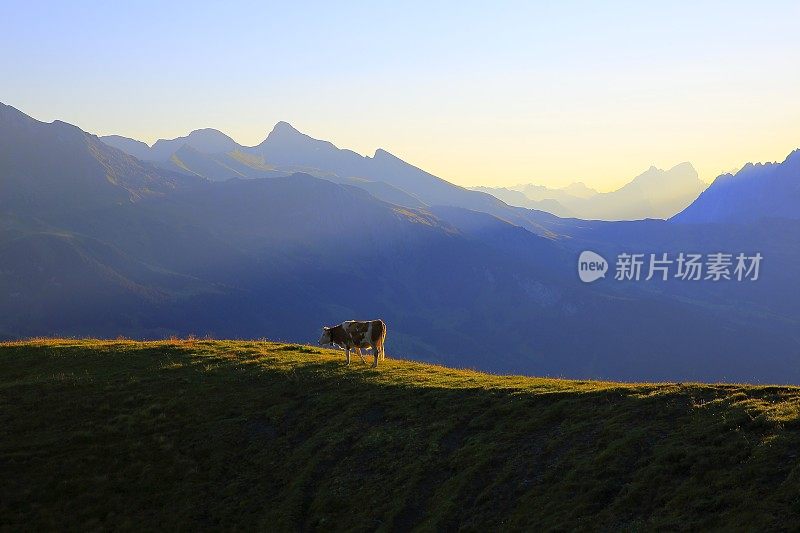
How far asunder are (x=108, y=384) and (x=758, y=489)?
3463cm

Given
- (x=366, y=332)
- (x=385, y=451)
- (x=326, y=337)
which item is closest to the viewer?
(x=385, y=451)

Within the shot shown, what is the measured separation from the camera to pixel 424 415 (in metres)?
31.8

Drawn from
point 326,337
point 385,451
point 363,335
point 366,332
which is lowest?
point 385,451

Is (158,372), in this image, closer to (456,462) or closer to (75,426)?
(75,426)

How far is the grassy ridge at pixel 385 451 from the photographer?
2138cm

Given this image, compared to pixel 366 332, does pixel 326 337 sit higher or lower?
lower

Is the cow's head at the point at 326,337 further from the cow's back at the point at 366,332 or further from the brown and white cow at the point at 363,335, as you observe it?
the cow's back at the point at 366,332

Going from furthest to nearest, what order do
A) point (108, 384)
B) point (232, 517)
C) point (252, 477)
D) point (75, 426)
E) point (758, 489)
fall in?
1. point (108, 384)
2. point (75, 426)
3. point (252, 477)
4. point (232, 517)
5. point (758, 489)

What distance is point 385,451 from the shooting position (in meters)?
29.1

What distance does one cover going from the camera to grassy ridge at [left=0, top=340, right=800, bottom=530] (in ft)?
70.1

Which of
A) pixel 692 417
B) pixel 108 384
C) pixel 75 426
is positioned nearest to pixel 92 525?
pixel 75 426

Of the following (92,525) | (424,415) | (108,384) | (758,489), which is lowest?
(92,525)

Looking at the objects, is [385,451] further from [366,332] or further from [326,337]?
[326,337]

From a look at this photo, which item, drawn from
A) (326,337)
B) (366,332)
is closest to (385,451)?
(366,332)
